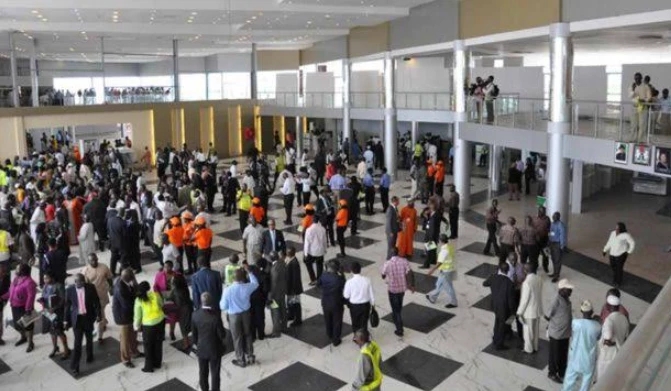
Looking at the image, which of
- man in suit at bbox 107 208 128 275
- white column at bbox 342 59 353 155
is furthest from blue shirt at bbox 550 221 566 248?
white column at bbox 342 59 353 155

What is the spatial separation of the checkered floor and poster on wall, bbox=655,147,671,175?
250 centimetres

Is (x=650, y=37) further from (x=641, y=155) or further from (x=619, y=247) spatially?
(x=619, y=247)

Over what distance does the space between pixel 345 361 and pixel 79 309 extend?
145 inches

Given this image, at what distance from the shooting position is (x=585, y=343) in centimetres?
680

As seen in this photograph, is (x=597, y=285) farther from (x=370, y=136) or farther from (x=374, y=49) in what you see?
(x=370, y=136)

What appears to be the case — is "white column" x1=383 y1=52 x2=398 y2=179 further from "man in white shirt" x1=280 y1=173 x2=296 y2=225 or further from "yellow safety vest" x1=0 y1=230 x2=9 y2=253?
"yellow safety vest" x1=0 y1=230 x2=9 y2=253

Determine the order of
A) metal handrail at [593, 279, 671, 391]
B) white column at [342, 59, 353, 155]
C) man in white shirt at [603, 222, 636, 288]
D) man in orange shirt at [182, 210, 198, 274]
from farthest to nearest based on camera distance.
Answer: white column at [342, 59, 353, 155]
man in orange shirt at [182, 210, 198, 274]
man in white shirt at [603, 222, 636, 288]
metal handrail at [593, 279, 671, 391]

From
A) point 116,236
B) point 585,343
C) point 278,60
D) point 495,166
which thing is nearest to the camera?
point 585,343

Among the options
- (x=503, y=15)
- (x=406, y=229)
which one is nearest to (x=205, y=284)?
(x=406, y=229)

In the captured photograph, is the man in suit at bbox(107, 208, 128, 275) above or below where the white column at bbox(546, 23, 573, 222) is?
below

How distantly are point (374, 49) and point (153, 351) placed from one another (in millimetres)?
21297

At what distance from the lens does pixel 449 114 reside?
23312mm

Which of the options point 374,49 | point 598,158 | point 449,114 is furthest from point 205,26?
point 598,158

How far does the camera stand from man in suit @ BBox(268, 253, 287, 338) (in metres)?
9.25
